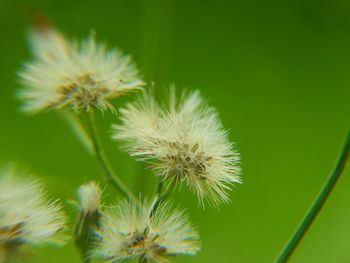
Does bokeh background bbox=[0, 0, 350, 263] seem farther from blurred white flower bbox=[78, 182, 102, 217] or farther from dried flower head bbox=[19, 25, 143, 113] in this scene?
blurred white flower bbox=[78, 182, 102, 217]

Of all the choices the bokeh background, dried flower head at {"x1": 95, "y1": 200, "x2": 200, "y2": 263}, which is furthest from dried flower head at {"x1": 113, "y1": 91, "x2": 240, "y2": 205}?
the bokeh background

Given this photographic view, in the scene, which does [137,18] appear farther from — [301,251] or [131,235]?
[131,235]

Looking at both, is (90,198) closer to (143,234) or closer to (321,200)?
(143,234)

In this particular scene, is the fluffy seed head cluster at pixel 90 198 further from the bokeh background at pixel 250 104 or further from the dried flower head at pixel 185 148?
the bokeh background at pixel 250 104

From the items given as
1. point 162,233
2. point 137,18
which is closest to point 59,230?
point 162,233

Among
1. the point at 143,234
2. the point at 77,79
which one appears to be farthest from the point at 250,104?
the point at 143,234
